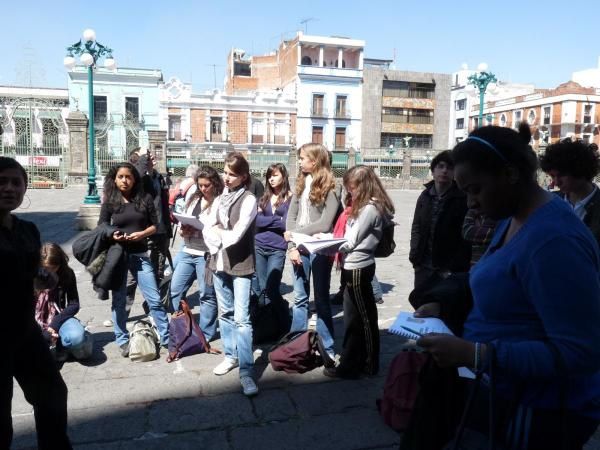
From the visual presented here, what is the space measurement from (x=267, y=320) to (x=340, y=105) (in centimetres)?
4640

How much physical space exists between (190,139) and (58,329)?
40.9 m

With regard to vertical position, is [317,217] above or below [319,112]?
below

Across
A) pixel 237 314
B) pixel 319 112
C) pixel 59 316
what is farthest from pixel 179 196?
pixel 319 112

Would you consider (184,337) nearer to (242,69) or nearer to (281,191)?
(281,191)

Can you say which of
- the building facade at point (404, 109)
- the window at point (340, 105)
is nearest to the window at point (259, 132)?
the window at point (340, 105)

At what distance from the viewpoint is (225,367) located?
4.17 meters

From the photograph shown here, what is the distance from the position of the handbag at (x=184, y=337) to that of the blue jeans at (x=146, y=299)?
184mm

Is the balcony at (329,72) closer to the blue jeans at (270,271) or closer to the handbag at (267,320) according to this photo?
the blue jeans at (270,271)

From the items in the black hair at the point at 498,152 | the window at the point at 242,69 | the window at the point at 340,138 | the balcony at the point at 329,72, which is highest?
the window at the point at 242,69

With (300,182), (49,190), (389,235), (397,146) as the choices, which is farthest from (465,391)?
(397,146)

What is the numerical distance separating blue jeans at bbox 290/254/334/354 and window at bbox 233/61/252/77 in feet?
184

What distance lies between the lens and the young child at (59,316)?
4.34 meters

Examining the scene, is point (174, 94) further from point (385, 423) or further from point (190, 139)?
point (385, 423)

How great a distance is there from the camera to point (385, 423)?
3346mm
